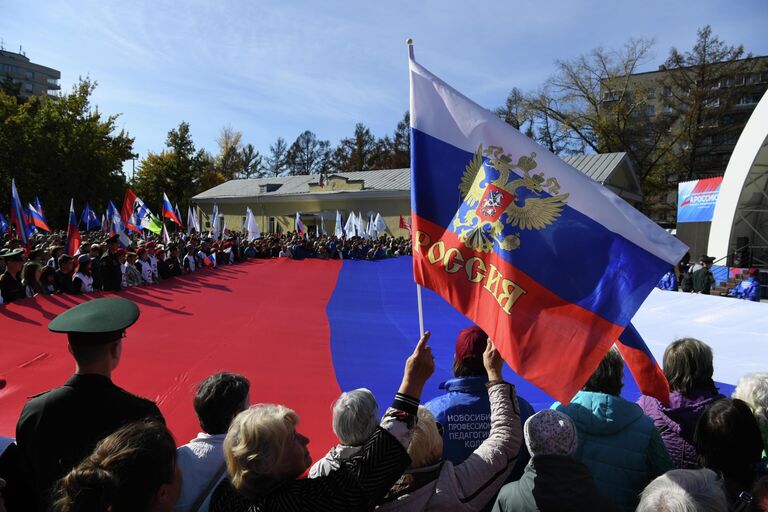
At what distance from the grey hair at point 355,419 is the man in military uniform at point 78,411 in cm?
84

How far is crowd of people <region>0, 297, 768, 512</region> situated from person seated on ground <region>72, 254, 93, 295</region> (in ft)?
20.3

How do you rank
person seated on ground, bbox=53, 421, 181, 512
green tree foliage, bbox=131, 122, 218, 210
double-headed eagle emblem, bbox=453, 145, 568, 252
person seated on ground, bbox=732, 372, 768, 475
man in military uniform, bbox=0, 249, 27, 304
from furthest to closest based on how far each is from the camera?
green tree foliage, bbox=131, 122, 218, 210 < man in military uniform, bbox=0, 249, 27, 304 < double-headed eagle emblem, bbox=453, 145, 568, 252 < person seated on ground, bbox=732, 372, 768, 475 < person seated on ground, bbox=53, 421, 181, 512

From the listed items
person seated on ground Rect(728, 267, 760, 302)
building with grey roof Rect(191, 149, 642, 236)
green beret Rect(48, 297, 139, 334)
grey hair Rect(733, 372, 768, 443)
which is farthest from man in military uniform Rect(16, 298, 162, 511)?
building with grey roof Rect(191, 149, 642, 236)

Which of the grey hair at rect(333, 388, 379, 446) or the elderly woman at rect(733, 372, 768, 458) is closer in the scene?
the grey hair at rect(333, 388, 379, 446)

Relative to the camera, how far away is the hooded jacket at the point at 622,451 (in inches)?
99.0

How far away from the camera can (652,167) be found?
135ft

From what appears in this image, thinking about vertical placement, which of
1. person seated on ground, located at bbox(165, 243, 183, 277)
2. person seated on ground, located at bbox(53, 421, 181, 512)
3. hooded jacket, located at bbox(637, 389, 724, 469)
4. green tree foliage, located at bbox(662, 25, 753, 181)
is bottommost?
person seated on ground, located at bbox(165, 243, 183, 277)

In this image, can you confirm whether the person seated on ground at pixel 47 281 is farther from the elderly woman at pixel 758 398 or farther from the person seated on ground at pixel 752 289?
the person seated on ground at pixel 752 289

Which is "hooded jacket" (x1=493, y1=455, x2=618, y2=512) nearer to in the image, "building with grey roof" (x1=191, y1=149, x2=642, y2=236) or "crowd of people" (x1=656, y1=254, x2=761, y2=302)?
"crowd of people" (x1=656, y1=254, x2=761, y2=302)

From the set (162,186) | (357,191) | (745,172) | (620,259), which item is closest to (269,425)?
(620,259)

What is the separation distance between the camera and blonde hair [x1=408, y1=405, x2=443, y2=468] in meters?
2.08

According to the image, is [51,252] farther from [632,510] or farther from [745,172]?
[745,172]

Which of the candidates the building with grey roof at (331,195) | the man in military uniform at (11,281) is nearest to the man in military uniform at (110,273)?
the man in military uniform at (11,281)

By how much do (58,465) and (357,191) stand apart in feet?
132
